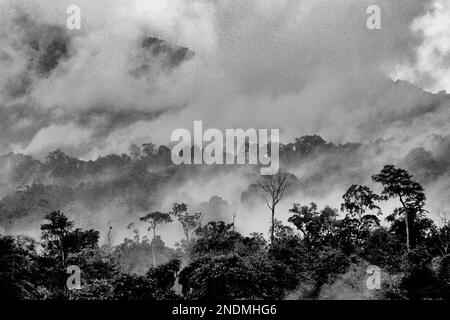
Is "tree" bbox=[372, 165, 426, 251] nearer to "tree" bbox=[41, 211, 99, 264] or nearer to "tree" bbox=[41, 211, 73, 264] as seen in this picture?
"tree" bbox=[41, 211, 99, 264]

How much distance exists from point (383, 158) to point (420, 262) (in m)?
108

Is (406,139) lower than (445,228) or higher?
higher

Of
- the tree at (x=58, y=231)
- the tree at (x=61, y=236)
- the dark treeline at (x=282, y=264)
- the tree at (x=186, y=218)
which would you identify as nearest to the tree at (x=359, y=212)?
the dark treeline at (x=282, y=264)

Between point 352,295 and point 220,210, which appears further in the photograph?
point 220,210

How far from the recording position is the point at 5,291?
21344 millimetres

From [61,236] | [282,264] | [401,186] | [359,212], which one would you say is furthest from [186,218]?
[282,264]

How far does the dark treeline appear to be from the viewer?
23.1 meters

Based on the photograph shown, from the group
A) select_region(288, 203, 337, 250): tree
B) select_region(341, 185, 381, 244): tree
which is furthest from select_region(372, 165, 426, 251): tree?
select_region(288, 203, 337, 250): tree

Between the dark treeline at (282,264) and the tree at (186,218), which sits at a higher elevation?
the tree at (186,218)

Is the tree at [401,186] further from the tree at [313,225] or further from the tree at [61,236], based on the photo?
the tree at [61,236]

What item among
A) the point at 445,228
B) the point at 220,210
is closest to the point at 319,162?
the point at 220,210

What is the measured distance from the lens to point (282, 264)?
28641 millimetres

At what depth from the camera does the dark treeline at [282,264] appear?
23062 millimetres

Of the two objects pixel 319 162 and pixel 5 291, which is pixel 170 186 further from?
pixel 5 291
